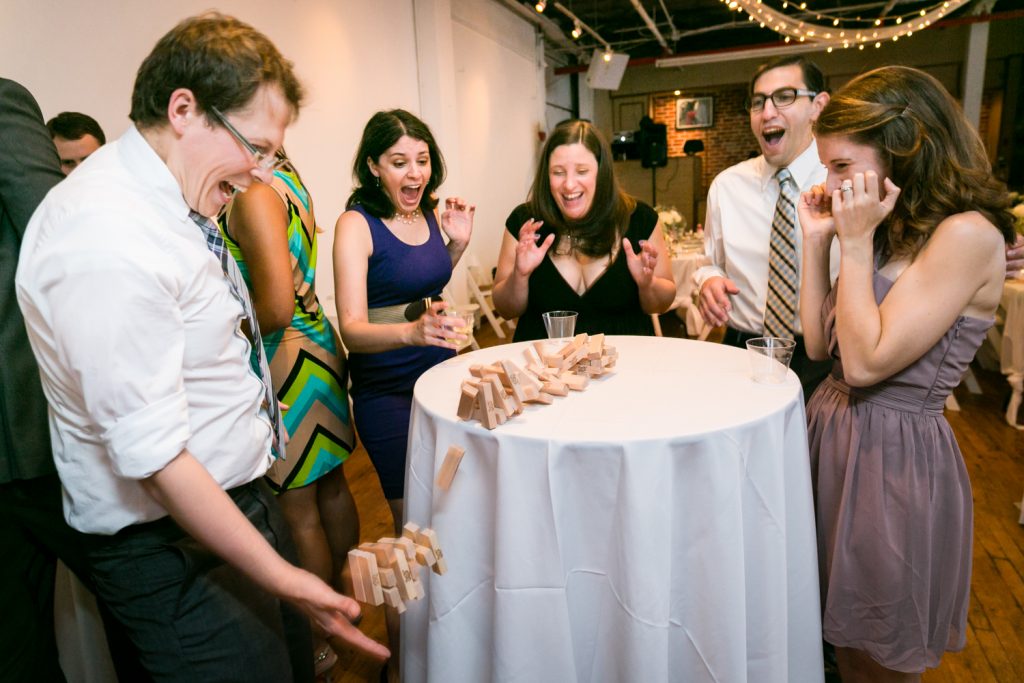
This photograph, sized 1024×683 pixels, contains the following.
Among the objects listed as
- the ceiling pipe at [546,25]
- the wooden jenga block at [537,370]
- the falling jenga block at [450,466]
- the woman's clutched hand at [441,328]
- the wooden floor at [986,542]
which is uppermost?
the ceiling pipe at [546,25]

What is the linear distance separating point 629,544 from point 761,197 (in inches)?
61.2

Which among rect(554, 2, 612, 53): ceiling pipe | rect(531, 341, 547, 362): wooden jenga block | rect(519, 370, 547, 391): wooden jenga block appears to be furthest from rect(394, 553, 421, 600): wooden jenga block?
rect(554, 2, 612, 53): ceiling pipe

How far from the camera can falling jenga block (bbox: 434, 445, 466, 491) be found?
1.39 metres

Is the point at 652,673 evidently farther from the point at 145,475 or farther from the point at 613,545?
the point at 145,475

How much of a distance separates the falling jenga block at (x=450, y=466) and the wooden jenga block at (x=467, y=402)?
71 mm

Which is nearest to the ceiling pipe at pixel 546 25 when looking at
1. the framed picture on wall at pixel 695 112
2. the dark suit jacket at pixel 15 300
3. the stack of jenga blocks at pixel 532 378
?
the framed picture on wall at pixel 695 112

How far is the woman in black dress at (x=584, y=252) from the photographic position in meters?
2.41

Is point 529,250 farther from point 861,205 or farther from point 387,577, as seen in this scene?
point 387,577

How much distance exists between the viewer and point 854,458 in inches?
62.2

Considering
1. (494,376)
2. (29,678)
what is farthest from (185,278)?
(29,678)

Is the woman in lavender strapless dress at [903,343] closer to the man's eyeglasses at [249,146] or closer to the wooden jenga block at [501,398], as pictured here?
the wooden jenga block at [501,398]

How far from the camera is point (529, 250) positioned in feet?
7.68

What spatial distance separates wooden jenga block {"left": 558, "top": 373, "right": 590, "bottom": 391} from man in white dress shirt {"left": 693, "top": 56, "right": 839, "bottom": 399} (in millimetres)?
706

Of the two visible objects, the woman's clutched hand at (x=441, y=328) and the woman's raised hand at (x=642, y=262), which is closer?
the woman's clutched hand at (x=441, y=328)
